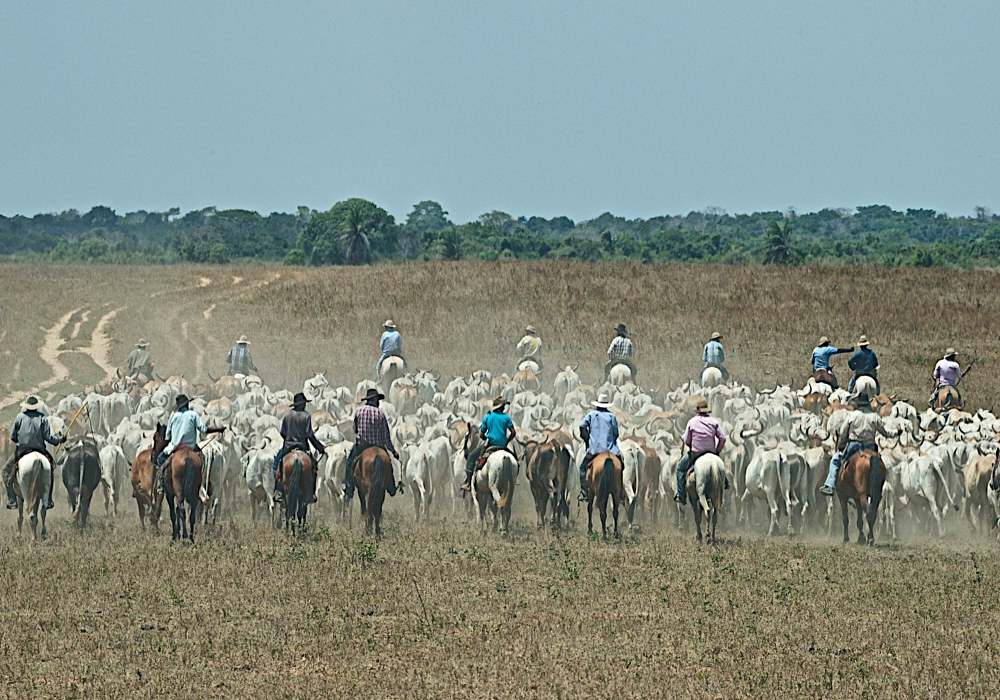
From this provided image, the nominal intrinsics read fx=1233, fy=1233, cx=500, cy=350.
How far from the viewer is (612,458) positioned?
16781mm

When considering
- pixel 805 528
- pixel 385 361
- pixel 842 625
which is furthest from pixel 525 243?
pixel 842 625

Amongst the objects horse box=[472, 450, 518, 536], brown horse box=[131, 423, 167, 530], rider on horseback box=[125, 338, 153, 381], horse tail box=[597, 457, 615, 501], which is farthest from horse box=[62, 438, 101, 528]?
rider on horseback box=[125, 338, 153, 381]

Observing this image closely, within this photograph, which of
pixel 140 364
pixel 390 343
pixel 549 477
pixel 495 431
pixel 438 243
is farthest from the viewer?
pixel 438 243

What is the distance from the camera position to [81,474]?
17062mm

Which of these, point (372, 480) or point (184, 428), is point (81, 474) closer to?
point (184, 428)

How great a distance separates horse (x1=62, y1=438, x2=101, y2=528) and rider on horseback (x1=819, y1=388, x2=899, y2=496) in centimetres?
1016

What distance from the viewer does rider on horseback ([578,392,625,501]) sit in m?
17.0

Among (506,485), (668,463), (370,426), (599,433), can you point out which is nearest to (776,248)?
(668,463)

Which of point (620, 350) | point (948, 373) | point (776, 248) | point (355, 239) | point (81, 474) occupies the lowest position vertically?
point (81, 474)

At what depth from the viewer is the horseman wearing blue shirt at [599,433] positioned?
668 inches

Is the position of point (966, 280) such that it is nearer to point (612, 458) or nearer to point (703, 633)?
point (612, 458)

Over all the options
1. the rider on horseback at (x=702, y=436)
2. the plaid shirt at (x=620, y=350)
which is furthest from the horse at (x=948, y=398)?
the rider on horseback at (x=702, y=436)

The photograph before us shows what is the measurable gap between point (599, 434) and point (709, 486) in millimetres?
1696

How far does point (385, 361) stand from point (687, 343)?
13509 millimetres
